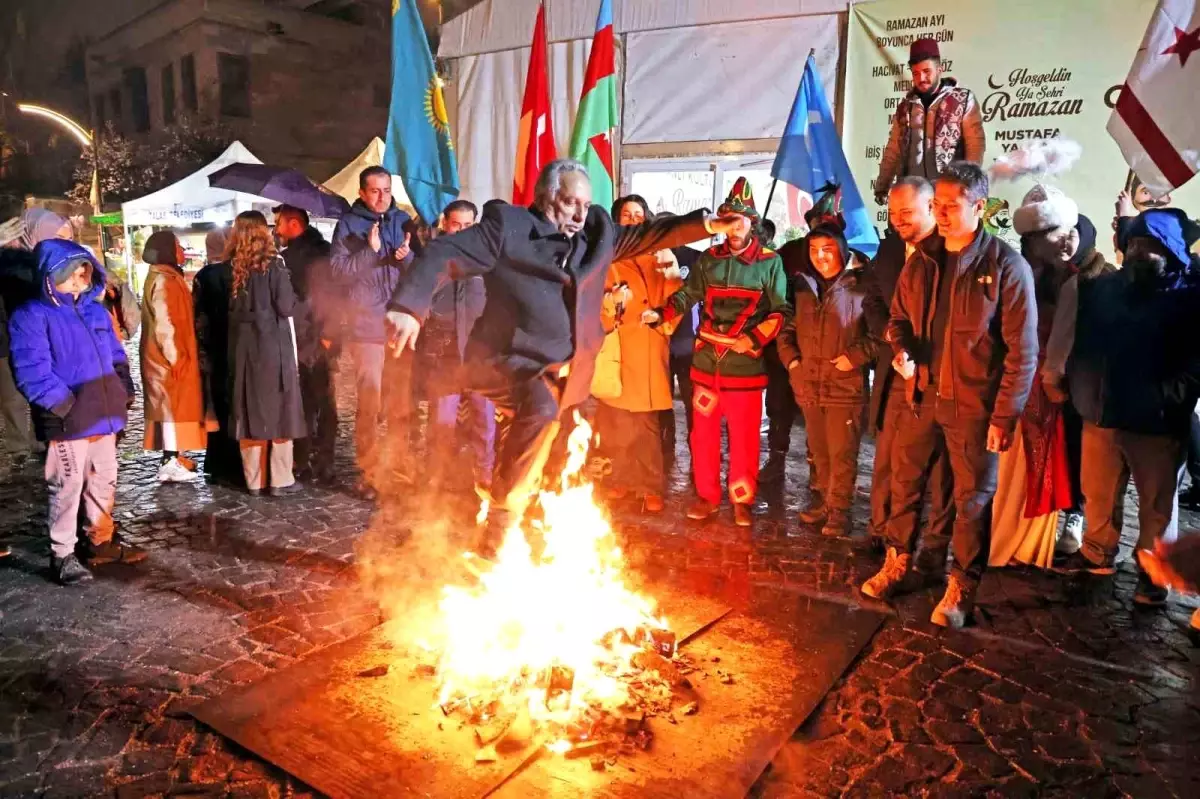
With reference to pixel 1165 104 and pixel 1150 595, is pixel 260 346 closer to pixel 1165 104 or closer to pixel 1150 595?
pixel 1150 595

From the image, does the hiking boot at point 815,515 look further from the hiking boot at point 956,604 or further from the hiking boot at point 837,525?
the hiking boot at point 956,604

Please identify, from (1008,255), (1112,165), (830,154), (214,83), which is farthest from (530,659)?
(214,83)

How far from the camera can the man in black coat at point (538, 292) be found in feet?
13.7

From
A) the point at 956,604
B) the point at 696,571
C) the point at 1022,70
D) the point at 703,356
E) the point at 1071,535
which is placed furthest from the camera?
the point at 1022,70

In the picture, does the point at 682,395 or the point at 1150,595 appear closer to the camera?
the point at 1150,595

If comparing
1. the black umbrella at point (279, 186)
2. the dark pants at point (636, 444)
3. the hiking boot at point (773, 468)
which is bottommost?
the hiking boot at point (773, 468)

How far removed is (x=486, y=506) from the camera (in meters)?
4.88

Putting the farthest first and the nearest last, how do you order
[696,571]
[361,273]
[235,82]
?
[235,82], [361,273], [696,571]

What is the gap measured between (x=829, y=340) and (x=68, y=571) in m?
5.63

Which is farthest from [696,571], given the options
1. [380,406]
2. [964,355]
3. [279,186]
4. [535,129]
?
[279,186]

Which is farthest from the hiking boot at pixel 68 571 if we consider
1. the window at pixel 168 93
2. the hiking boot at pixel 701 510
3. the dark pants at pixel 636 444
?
the window at pixel 168 93

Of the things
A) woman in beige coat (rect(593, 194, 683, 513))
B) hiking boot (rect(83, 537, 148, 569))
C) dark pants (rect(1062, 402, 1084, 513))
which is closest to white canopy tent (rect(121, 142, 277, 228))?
hiking boot (rect(83, 537, 148, 569))

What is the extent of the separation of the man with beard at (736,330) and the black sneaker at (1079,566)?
225cm

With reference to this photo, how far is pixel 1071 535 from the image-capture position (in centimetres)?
616
